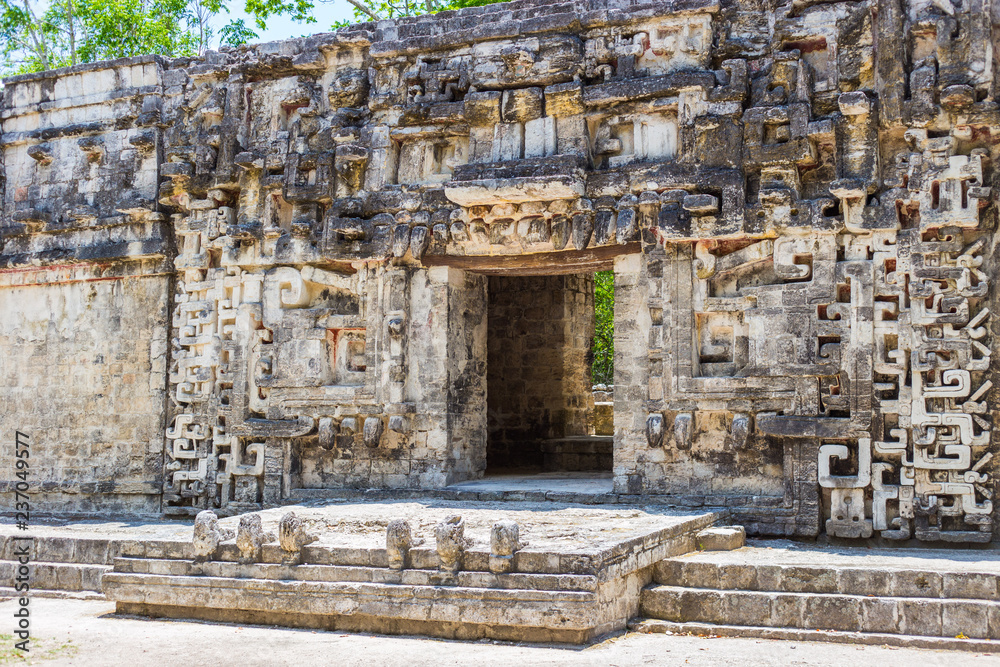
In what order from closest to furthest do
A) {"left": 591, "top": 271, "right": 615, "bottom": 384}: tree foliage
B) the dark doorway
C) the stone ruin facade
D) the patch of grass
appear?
the patch of grass
the stone ruin facade
the dark doorway
{"left": 591, "top": 271, "right": 615, "bottom": 384}: tree foliage

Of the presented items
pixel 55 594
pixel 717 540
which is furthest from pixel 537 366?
pixel 55 594

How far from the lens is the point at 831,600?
664 cm

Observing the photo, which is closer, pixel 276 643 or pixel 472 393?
pixel 276 643

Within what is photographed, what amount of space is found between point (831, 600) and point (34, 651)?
5.07 meters

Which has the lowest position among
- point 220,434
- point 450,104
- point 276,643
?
point 276,643

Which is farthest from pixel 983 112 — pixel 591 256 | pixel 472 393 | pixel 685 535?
pixel 472 393

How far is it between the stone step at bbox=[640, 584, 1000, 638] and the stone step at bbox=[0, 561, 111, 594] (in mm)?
4583

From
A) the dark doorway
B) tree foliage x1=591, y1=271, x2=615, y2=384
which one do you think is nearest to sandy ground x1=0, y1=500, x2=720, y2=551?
A: the dark doorway

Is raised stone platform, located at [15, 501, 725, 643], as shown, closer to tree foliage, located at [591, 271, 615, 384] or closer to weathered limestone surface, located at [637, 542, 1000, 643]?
weathered limestone surface, located at [637, 542, 1000, 643]

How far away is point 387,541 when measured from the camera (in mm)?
6863

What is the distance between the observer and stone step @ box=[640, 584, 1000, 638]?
6.37m

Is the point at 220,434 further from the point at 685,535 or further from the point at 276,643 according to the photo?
the point at 685,535

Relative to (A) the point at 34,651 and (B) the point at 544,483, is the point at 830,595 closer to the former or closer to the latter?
(B) the point at 544,483

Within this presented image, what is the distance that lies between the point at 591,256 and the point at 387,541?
12.2ft
